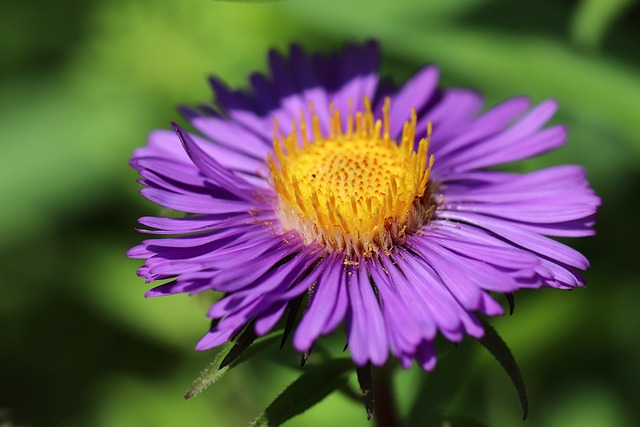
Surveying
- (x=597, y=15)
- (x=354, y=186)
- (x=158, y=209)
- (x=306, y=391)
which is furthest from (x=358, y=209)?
(x=158, y=209)

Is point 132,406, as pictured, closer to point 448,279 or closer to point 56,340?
point 56,340

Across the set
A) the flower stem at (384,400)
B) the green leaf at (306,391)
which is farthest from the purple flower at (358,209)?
the flower stem at (384,400)

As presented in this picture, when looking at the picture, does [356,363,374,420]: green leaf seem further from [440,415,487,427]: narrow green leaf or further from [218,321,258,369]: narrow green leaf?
[440,415,487,427]: narrow green leaf

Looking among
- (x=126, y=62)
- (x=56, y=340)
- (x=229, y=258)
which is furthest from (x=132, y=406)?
(x=229, y=258)

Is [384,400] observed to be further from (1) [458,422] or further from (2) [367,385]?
(2) [367,385]

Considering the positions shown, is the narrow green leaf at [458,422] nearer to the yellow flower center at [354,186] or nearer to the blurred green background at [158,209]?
the yellow flower center at [354,186]

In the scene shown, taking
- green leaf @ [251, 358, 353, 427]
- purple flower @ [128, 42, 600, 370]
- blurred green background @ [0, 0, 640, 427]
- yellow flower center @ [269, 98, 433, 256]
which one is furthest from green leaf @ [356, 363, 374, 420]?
blurred green background @ [0, 0, 640, 427]

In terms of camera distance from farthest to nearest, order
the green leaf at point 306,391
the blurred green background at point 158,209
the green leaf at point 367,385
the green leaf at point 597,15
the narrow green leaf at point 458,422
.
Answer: the blurred green background at point 158,209 → the green leaf at point 597,15 → the narrow green leaf at point 458,422 → the green leaf at point 306,391 → the green leaf at point 367,385
